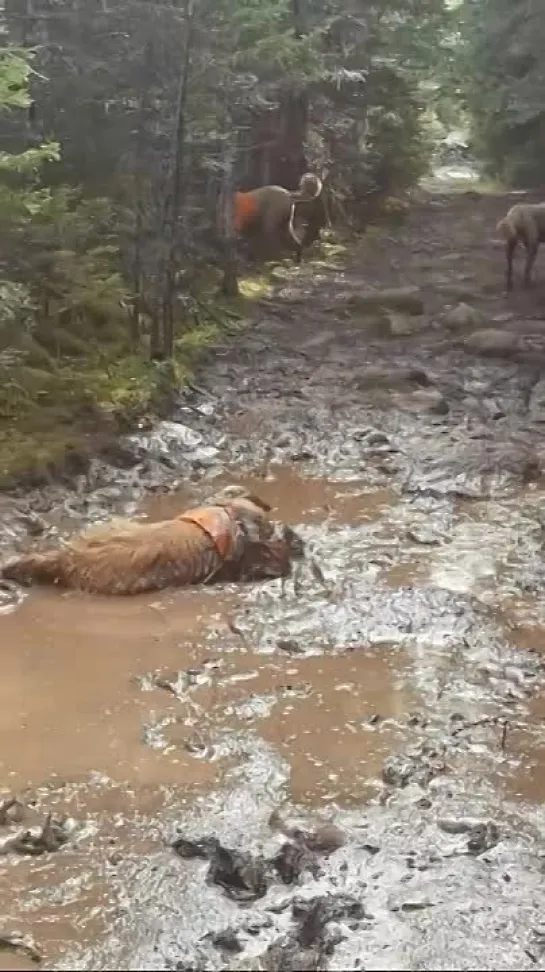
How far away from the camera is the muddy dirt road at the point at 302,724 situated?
3600 millimetres

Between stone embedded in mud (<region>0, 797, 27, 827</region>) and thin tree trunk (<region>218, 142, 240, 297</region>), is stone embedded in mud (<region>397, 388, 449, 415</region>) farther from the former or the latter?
stone embedded in mud (<region>0, 797, 27, 827</region>)

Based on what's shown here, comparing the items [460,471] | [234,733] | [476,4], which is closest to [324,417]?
[460,471]

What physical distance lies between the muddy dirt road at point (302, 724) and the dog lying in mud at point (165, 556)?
0.13 metres

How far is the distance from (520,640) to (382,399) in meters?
5.15

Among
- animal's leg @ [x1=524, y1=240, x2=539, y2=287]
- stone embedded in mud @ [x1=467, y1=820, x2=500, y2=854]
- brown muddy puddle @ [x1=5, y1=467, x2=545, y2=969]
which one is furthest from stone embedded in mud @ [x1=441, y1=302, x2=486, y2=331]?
stone embedded in mud @ [x1=467, y1=820, x2=500, y2=854]

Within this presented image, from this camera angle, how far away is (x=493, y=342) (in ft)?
40.2

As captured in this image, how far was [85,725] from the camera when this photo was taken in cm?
488

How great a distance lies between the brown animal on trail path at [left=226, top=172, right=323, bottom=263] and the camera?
51.4ft

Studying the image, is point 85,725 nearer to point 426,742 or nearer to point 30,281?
point 426,742

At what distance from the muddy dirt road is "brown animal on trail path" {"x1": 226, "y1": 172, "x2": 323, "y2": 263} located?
6644mm

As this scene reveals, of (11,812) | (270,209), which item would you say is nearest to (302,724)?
(11,812)

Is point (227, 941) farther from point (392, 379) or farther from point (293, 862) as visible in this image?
point (392, 379)

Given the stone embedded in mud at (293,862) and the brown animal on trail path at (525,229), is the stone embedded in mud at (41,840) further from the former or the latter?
the brown animal on trail path at (525,229)

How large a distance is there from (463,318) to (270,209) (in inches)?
152
